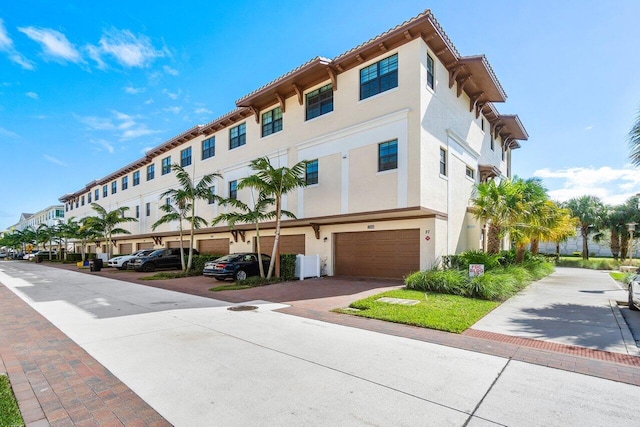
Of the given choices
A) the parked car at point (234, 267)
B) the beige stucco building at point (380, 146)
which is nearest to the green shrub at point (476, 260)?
the beige stucco building at point (380, 146)

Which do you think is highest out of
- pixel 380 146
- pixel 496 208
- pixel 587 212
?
pixel 380 146

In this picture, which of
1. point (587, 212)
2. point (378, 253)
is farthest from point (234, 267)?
point (587, 212)

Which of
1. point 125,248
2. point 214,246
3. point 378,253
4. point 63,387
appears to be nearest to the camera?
point 63,387

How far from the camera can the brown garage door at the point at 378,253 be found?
15.4 meters

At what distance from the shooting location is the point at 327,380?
182 inches

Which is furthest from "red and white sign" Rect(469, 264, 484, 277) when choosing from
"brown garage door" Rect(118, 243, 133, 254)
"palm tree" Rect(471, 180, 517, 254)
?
"brown garage door" Rect(118, 243, 133, 254)

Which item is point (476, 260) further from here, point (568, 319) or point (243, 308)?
point (243, 308)

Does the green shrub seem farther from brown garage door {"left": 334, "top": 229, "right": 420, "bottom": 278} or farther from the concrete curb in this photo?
the concrete curb

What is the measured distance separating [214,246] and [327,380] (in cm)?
2283

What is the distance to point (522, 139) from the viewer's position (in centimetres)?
2902

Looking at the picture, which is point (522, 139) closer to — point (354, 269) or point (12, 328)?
point (354, 269)

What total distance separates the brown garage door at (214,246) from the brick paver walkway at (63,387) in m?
18.0

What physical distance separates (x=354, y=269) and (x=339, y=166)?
513 cm

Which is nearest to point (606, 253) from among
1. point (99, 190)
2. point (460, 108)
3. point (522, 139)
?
point (522, 139)
